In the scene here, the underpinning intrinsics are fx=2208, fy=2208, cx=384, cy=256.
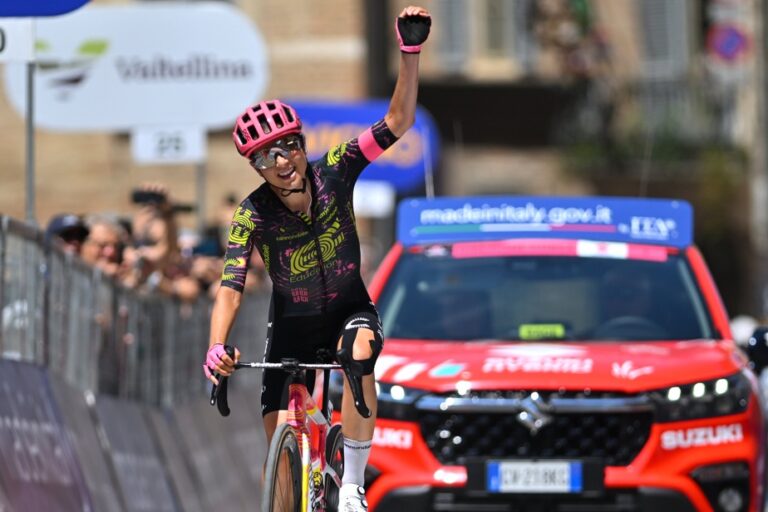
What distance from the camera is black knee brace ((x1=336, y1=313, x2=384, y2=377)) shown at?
7.86m

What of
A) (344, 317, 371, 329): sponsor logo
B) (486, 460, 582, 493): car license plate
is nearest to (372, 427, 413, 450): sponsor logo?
(486, 460, 582, 493): car license plate

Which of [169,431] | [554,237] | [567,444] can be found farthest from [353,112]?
[567,444]

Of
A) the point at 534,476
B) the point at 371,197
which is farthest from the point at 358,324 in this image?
the point at 371,197

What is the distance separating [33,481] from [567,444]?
2.28m

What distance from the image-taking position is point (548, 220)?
11031mm

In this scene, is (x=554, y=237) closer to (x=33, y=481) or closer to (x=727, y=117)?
(x=33, y=481)

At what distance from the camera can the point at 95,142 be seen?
118ft

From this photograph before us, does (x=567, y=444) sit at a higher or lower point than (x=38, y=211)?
higher

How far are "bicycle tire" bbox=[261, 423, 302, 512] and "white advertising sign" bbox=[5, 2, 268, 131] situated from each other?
347 inches

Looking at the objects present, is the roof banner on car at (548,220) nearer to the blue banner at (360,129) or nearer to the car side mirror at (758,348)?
the car side mirror at (758,348)

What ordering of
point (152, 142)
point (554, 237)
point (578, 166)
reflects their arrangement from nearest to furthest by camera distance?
point (554, 237)
point (152, 142)
point (578, 166)

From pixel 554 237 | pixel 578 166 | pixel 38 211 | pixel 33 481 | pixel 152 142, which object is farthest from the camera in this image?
pixel 578 166

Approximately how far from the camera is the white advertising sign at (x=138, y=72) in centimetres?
1664

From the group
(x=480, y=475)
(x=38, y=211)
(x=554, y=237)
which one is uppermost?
(x=554, y=237)
